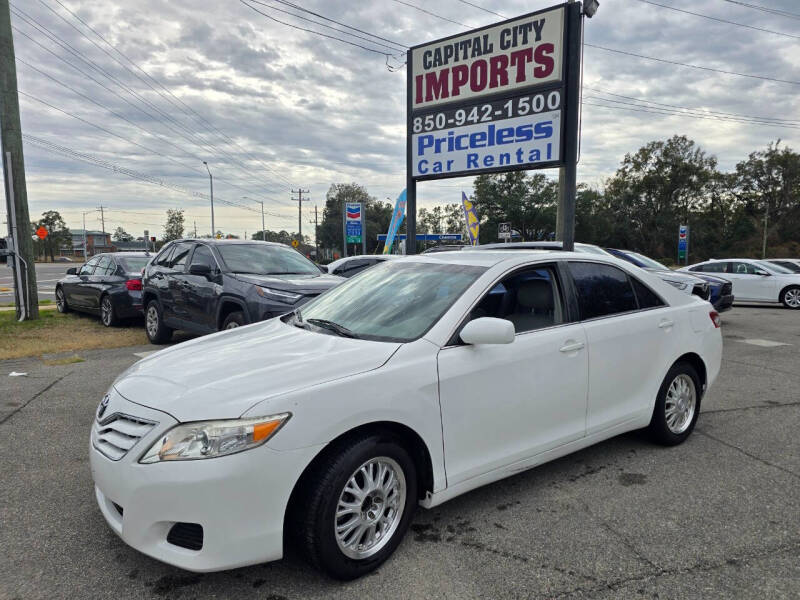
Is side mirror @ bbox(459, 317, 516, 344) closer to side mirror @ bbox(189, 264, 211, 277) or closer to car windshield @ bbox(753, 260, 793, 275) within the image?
side mirror @ bbox(189, 264, 211, 277)

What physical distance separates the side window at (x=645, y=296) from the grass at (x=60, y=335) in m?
7.23

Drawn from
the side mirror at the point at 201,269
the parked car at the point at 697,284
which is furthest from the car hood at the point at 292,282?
the parked car at the point at 697,284

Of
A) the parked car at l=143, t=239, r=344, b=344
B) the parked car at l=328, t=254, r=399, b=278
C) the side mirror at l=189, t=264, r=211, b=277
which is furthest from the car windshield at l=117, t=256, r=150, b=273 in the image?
the side mirror at l=189, t=264, r=211, b=277

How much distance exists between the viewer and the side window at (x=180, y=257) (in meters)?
8.54

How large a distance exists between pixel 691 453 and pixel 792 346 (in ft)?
21.1

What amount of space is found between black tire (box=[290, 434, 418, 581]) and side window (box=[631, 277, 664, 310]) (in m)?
2.47

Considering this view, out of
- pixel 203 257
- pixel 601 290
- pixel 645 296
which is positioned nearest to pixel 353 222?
pixel 203 257

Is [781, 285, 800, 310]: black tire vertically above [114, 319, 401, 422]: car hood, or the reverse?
[114, 319, 401, 422]: car hood

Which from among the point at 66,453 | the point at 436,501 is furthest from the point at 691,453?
the point at 66,453

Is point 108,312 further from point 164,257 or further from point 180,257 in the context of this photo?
point 180,257

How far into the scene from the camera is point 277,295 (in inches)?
276

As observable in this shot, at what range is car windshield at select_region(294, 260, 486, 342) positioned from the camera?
312 centimetres

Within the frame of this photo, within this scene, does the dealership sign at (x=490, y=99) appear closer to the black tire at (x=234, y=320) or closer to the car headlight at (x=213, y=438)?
the black tire at (x=234, y=320)

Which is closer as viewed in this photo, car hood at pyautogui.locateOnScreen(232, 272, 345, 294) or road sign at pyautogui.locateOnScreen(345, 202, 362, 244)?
car hood at pyautogui.locateOnScreen(232, 272, 345, 294)
